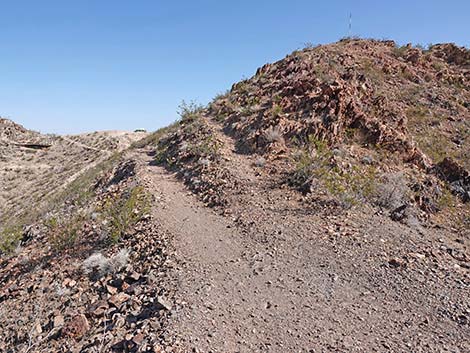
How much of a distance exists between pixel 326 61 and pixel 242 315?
12.2 metres

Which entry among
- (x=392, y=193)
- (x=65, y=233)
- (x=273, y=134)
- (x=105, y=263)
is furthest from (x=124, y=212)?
(x=392, y=193)

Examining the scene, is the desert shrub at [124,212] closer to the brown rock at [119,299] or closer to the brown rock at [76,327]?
the brown rock at [119,299]

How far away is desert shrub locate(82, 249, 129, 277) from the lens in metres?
6.41

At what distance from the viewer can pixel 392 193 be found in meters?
8.05

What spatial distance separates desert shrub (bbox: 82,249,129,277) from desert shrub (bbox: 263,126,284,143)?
5.59 metres

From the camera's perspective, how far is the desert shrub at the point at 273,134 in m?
10.7

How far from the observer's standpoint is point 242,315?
15.8 ft

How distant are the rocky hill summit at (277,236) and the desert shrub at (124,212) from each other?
0.17 feet

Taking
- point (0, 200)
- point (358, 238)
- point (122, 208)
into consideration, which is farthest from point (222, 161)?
point (0, 200)

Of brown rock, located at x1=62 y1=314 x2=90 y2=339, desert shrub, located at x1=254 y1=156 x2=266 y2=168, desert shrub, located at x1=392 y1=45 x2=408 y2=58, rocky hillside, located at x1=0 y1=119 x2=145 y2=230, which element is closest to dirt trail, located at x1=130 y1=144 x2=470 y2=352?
brown rock, located at x1=62 y1=314 x2=90 y2=339

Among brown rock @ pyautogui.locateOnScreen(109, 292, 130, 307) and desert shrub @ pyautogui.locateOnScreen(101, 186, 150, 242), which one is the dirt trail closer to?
desert shrub @ pyautogui.locateOnScreen(101, 186, 150, 242)

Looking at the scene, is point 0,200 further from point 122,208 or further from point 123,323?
point 123,323

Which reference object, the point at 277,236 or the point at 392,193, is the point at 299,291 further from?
the point at 392,193

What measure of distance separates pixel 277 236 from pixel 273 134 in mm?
4553
